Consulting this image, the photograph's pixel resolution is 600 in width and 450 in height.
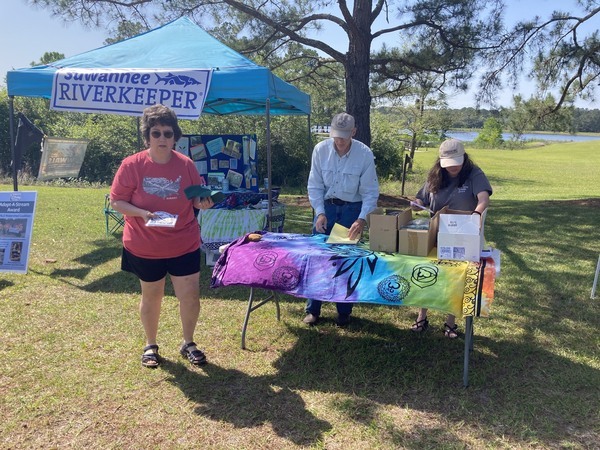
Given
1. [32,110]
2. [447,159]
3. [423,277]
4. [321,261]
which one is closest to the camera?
[423,277]

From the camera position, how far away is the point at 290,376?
309cm

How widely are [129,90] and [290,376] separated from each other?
10.8ft

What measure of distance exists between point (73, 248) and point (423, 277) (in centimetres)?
505

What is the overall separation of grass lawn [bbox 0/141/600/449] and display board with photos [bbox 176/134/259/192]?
227 cm

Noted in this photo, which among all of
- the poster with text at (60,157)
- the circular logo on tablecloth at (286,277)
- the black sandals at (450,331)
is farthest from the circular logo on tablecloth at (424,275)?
the poster with text at (60,157)

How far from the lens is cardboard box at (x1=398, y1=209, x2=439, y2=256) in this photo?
2.82 metres

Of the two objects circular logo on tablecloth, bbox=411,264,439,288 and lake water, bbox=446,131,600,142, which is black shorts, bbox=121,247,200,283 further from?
lake water, bbox=446,131,600,142

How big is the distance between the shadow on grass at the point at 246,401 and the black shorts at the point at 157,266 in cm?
64

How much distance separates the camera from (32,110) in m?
21.3

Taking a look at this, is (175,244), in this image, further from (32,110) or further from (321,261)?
(32,110)

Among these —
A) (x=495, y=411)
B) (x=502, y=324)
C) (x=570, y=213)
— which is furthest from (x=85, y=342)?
(x=570, y=213)

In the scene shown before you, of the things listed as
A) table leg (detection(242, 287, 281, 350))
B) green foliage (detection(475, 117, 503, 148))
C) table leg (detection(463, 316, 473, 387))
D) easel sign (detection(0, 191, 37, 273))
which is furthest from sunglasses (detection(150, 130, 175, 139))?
green foliage (detection(475, 117, 503, 148))

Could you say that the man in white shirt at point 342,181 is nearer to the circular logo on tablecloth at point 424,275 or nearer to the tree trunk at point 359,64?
the circular logo on tablecloth at point 424,275

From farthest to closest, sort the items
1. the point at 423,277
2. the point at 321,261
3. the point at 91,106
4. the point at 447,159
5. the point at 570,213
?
1. the point at 570,213
2. the point at 91,106
3. the point at 447,159
4. the point at 321,261
5. the point at 423,277
